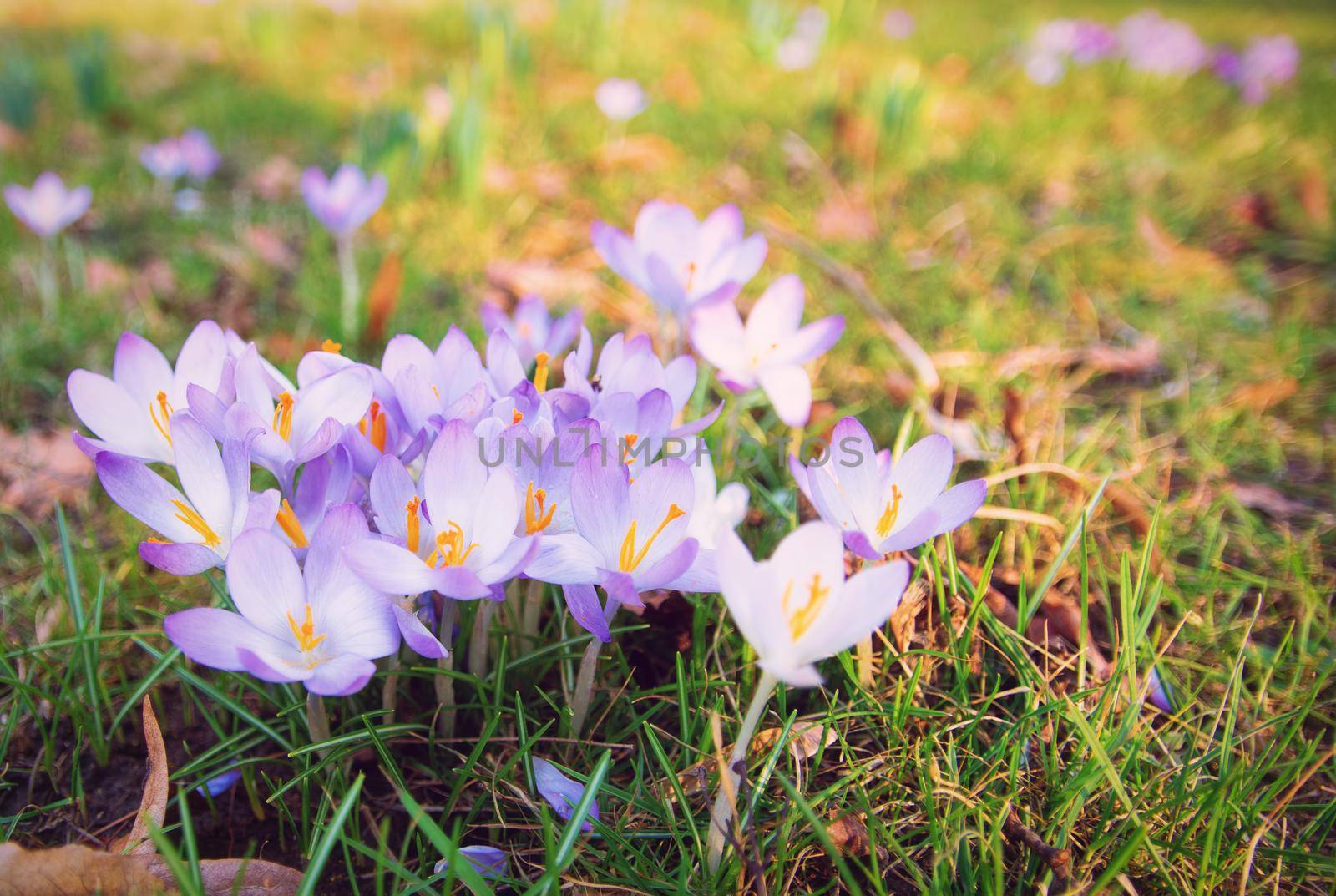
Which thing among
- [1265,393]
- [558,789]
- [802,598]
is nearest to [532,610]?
[558,789]

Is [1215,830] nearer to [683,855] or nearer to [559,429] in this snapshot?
[683,855]

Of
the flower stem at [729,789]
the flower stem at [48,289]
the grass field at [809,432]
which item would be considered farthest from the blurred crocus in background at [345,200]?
the flower stem at [729,789]

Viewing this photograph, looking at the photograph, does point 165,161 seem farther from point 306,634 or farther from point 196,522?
point 306,634

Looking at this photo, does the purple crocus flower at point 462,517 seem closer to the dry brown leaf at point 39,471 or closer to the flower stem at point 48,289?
the dry brown leaf at point 39,471

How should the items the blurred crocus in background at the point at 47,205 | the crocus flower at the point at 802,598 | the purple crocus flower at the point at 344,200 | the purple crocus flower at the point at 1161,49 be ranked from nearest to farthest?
the crocus flower at the point at 802,598 < the purple crocus flower at the point at 344,200 < the blurred crocus in background at the point at 47,205 < the purple crocus flower at the point at 1161,49

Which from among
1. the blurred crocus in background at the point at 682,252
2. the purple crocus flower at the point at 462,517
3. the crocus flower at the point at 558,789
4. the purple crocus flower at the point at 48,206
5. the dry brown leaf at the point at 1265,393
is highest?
the blurred crocus in background at the point at 682,252

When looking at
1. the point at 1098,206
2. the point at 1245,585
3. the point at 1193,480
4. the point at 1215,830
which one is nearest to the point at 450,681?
the point at 1215,830
